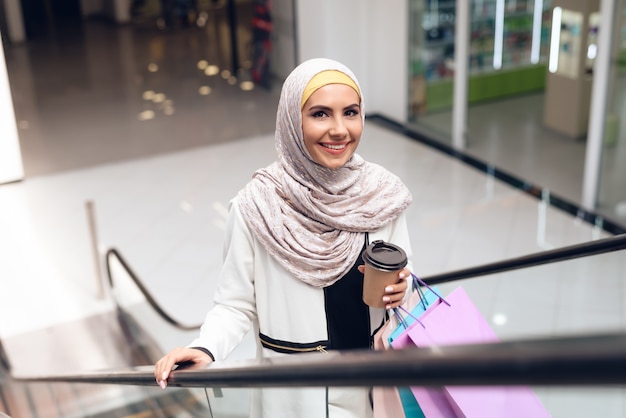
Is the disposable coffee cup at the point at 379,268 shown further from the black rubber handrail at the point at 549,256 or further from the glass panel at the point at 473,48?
the glass panel at the point at 473,48

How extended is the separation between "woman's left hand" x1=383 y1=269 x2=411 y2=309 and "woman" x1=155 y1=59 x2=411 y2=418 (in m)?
0.17

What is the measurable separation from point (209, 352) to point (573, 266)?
4487mm

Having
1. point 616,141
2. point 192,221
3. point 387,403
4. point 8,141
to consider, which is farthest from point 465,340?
point 8,141

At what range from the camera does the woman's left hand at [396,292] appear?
1979 millimetres

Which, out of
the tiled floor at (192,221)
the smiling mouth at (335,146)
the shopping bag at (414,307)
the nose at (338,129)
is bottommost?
the tiled floor at (192,221)

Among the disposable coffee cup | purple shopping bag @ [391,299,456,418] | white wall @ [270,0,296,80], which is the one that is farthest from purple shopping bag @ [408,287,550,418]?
white wall @ [270,0,296,80]

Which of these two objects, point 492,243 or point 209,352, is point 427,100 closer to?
point 492,243

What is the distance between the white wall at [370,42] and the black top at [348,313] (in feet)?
26.0

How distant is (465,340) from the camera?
1946mm

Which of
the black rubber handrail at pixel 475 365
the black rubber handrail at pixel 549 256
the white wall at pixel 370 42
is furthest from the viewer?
the white wall at pixel 370 42

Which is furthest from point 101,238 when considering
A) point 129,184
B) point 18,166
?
point 18,166

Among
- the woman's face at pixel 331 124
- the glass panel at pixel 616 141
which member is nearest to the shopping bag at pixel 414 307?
the woman's face at pixel 331 124

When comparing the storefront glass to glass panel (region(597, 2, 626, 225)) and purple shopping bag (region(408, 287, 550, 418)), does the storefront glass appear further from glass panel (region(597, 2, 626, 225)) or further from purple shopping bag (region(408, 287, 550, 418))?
purple shopping bag (region(408, 287, 550, 418))

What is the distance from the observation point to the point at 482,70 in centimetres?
990
